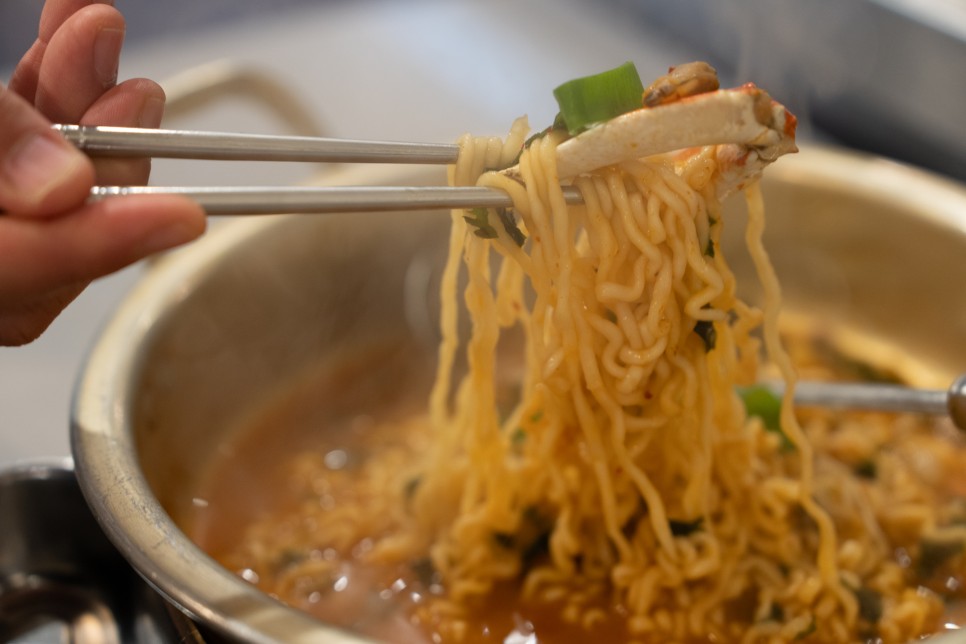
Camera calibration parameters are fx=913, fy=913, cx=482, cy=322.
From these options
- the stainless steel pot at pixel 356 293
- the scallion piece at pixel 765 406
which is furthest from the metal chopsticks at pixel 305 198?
the scallion piece at pixel 765 406

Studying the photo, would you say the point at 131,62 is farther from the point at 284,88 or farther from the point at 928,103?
the point at 928,103

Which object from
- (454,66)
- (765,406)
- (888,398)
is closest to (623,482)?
(765,406)

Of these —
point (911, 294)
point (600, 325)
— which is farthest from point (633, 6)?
point (600, 325)

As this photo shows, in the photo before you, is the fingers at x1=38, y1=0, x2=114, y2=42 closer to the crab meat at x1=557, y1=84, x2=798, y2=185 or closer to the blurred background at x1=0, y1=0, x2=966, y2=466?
the blurred background at x1=0, y1=0, x2=966, y2=466

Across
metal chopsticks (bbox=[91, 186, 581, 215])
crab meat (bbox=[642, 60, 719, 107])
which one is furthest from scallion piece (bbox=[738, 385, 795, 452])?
metal chopsticks (bbox=[91, 186, 581, 215])

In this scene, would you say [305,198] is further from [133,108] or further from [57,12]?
[57,12]

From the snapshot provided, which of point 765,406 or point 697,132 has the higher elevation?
point 697,132
